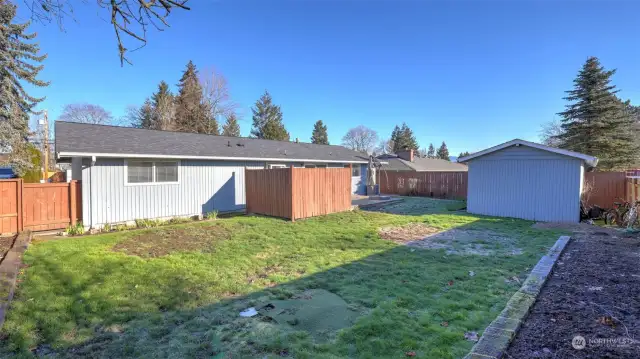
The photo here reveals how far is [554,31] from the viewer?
1077cm

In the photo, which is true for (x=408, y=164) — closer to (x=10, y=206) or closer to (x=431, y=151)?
(x=10, y=206)

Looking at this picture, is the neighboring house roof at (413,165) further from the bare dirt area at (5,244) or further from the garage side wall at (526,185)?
the bare dirt area at (5,244)

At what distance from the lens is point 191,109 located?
1250 inches

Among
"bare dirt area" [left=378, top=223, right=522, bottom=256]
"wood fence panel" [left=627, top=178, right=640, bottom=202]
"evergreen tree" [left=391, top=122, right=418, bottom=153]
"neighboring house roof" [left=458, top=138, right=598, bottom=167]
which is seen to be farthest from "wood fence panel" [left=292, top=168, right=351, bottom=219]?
"evergreen tree" [left=391, top=122, right=418, bottom=153]

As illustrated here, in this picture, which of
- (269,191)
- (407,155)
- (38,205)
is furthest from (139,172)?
(407,155)

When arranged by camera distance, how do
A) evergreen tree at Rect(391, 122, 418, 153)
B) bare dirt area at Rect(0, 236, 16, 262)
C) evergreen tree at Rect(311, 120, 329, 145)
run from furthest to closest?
evergreen tree at Rect(391, 122, 418, 153) → evergreen tree at Rect(311, 120, 329, 145) → bare dirt area at Rect(0, 236, 16, 262)

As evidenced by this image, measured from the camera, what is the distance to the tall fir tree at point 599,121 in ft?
70.2

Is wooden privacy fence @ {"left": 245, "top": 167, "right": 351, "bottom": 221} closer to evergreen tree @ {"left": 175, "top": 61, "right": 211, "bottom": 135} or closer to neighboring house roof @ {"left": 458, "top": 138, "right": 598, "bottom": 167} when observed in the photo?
neighboring house roof @ {"left": 458, "top": 138, "right": 598, "bottom": 167}

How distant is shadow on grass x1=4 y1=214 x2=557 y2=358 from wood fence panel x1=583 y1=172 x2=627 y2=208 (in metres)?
9.37

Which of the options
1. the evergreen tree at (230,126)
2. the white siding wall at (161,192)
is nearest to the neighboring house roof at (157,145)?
the white siding wall at (161,192)

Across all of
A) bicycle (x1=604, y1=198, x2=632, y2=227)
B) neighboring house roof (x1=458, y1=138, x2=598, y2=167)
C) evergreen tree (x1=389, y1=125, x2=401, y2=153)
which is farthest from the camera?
evergreen tree (x1=389, y1=125, x2=401, y2=153)

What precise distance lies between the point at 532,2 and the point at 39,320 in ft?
44.1

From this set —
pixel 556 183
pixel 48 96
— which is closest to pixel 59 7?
pixel 556 183

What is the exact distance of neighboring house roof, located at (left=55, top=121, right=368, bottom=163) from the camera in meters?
9.38
